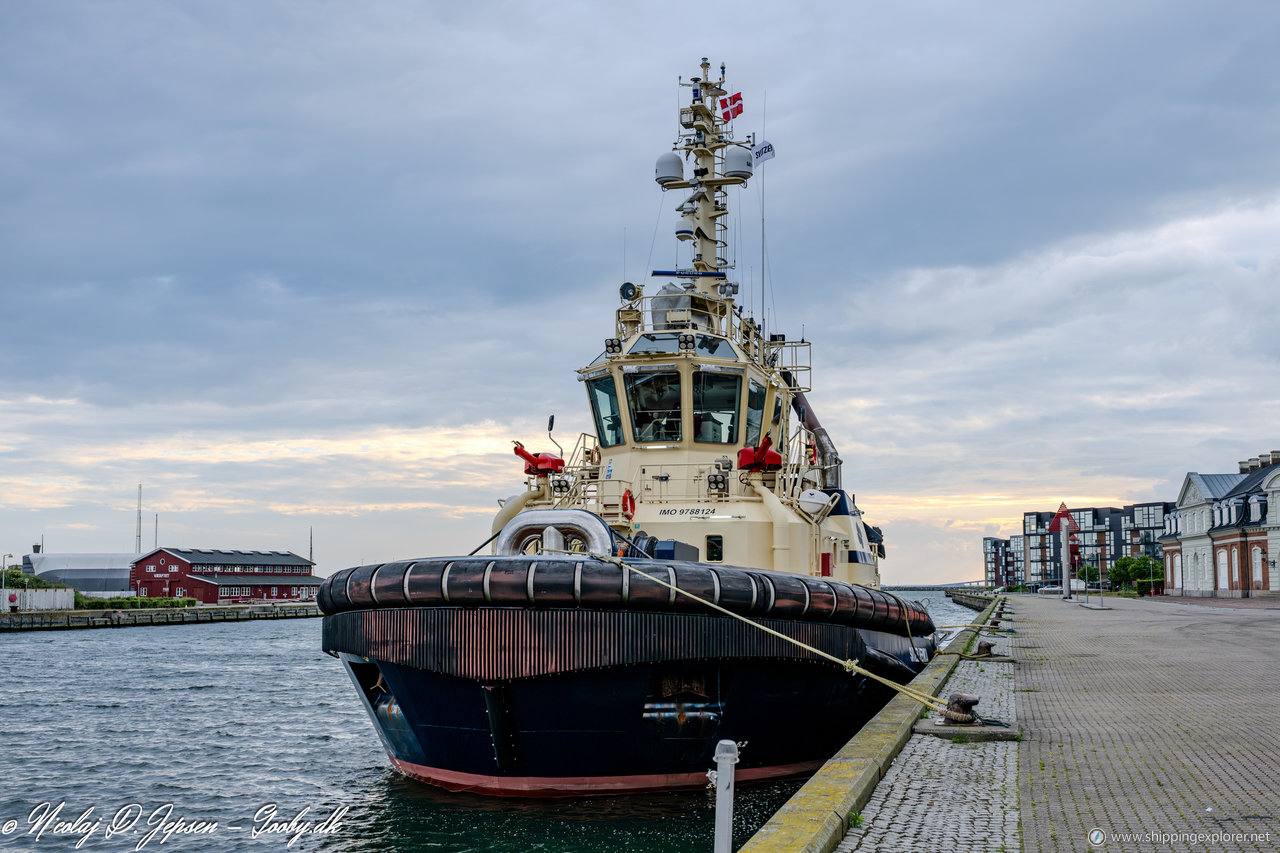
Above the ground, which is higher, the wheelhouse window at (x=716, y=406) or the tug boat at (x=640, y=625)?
the wheelhouse window at (x=716, y=406)

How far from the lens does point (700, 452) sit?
45.4 feet

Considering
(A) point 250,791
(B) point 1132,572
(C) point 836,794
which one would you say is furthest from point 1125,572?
(C) point 836,794

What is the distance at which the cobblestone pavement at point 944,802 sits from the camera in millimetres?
5371

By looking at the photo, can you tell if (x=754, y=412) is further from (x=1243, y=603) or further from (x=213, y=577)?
(x=213, y=577)

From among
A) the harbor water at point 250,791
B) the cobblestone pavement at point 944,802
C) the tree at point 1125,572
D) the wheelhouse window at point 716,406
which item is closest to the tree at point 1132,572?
the tree at point 1125,572

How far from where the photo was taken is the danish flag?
59.6ft

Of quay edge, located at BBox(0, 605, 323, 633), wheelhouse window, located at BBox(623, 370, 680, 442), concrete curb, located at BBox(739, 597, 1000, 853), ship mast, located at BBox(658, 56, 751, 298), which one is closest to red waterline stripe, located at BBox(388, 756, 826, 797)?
concrete curb, located at BBox(739, 597, 1000, 853)

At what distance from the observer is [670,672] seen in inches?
361

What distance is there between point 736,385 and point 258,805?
8.00 meters

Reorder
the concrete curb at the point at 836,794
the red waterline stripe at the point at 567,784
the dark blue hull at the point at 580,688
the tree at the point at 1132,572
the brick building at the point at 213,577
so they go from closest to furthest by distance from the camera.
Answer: the concrete curb at the point at 836,794 < the dark blue hull at the point at 580,688 < the red waterline stripe at the point at 567,784 < the brick building at the point at 213,577 < the tree at the point at 1132,572

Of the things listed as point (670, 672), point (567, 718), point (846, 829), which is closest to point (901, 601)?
point (670, 672)

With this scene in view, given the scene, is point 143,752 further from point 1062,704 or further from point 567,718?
point 1062,704

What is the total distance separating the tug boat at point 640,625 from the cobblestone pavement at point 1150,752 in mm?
Result: 2079

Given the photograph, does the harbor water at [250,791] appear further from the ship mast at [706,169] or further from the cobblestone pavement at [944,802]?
the ship mast at [706,169]
